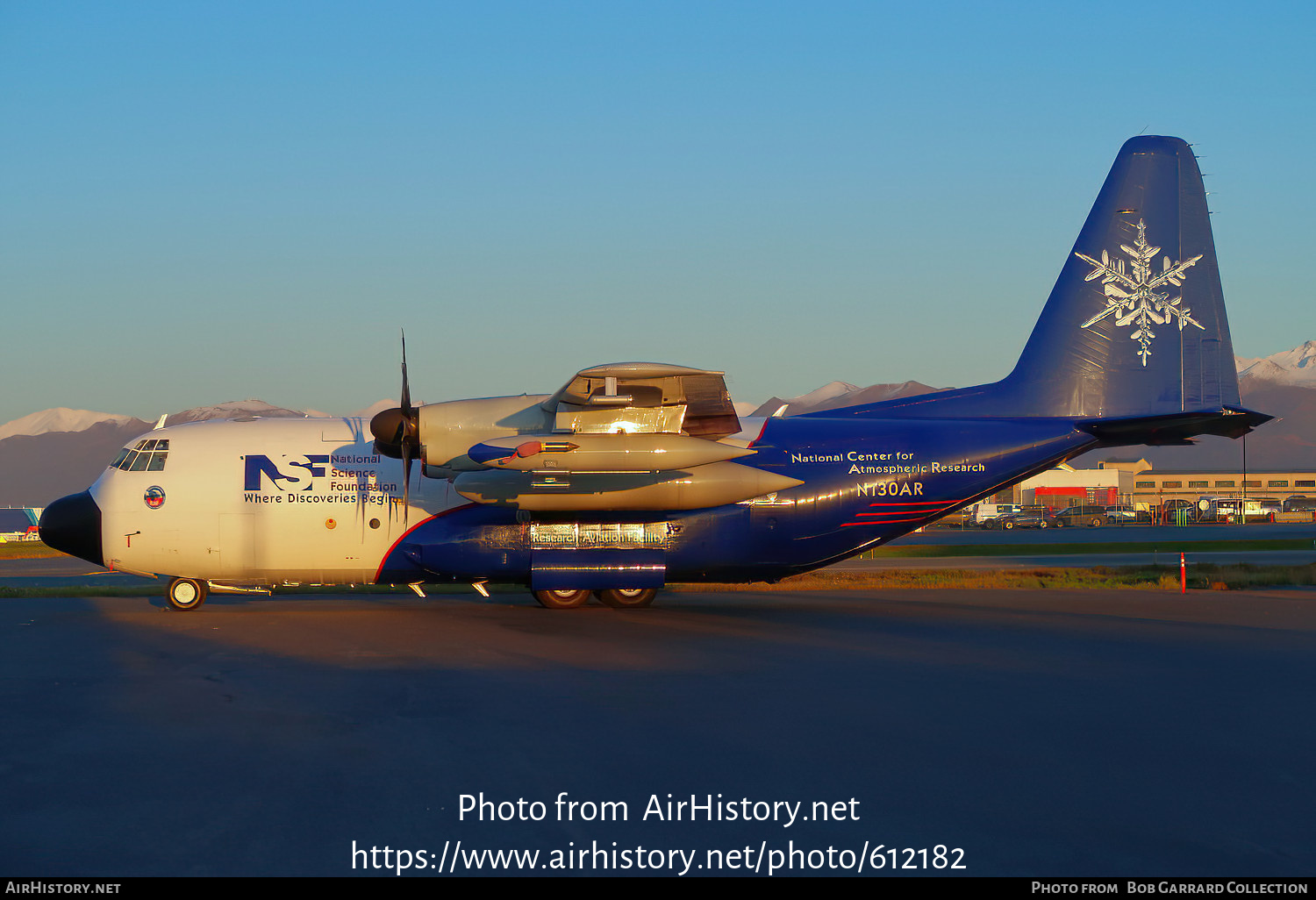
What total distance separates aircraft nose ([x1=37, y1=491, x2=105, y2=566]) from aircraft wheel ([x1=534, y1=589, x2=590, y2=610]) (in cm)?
814

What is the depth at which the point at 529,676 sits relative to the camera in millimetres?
11586

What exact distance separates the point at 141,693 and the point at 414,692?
285 centimetres

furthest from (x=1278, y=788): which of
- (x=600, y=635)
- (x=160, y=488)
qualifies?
(x=160, y=488)

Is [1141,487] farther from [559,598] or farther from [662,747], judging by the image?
[662,747]

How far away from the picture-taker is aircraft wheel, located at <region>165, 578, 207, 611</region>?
1888 centimetres

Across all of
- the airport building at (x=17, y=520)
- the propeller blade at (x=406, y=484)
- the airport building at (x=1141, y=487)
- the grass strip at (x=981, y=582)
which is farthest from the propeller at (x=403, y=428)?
the airport building at (x=1141, y=487)

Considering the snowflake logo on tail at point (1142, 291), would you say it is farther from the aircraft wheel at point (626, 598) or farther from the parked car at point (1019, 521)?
the parked car at point (1019, 521)

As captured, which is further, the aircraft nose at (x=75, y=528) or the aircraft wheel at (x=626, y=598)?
the aircraft wheel at (x=626, y=598)

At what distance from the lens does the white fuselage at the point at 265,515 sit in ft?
59.9

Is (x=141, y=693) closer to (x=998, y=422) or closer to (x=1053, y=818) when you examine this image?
(x=1053, y=818)

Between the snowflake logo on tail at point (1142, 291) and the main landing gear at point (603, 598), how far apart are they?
10.4 m

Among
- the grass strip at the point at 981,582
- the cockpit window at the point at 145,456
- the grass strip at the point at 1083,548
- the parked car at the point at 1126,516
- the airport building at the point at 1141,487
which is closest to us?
the cockpit window at the point at 145,456

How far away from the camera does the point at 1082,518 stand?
76.4 meters

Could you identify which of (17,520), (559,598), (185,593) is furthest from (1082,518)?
(17,520)
